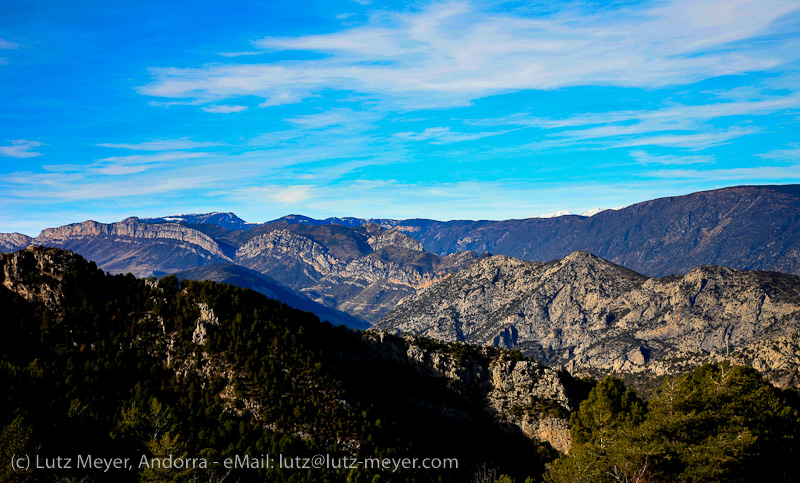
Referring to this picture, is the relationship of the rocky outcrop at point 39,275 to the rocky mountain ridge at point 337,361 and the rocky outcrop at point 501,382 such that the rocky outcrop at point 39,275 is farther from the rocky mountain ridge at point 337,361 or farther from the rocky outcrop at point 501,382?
the rocky outcrop at point 501,382

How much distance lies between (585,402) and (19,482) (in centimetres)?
8912

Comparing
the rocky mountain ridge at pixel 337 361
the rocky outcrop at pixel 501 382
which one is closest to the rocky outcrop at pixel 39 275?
the rocky mountain ridge at pixel 337 361

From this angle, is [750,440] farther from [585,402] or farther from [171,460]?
[171,460]

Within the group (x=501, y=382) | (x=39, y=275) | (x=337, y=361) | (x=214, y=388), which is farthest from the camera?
(x=501, y=382)

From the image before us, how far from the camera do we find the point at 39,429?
7019 cm

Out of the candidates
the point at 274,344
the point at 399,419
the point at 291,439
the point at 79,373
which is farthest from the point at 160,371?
the point at 399,419

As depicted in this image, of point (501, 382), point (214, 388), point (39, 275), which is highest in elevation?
point (39, 275)

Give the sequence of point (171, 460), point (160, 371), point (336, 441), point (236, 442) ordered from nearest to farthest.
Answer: point (171, 460) → point (236, 442) → point (336, 441) → point (160, 371)

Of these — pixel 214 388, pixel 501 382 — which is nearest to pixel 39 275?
pixel 214 388

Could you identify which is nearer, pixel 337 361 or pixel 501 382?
pixel 337 361

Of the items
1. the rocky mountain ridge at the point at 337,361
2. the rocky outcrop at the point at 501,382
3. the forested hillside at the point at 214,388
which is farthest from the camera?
the rocky outcrop at the point at 501,382

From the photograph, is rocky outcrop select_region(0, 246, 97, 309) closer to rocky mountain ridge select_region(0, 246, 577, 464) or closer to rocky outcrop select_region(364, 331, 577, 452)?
rocky mountain ridge select_region(0, 246, 577, 464)

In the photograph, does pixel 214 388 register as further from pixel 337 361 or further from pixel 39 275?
pixel 39 275

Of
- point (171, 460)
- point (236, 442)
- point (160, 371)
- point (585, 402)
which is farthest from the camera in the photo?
point (585, 402)
